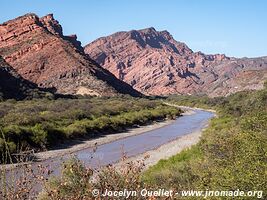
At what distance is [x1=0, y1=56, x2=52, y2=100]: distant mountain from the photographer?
71250 mm

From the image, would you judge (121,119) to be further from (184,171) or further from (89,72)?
(89,72)

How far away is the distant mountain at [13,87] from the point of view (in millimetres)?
71250

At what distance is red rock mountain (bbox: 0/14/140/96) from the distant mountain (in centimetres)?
1945

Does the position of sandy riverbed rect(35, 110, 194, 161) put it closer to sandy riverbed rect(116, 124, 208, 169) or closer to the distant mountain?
sandy riverbed rect(116, 124, 208, 169)

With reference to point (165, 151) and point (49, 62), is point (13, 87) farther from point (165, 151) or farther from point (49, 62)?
point (165, 151)

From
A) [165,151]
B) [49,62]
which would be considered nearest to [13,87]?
[49,62]

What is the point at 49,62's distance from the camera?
106938mm

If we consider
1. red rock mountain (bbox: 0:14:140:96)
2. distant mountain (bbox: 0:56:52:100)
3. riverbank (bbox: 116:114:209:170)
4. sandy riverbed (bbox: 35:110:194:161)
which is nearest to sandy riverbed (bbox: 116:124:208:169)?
riverbank (bbox: 116:114:209:170)

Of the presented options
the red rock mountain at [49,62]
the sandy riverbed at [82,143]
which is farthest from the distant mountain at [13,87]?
the sandy riverbed at [82,143]

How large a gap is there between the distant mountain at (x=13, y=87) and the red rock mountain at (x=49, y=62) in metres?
19.4

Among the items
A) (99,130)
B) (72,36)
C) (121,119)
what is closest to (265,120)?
(99,130)

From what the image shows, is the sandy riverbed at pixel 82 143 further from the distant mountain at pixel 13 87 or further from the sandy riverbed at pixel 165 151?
the distant mountain at pixel 13 87

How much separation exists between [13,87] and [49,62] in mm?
33270

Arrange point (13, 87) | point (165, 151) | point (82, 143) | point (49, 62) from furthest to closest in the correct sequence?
point (49, 62) → point (13, 87) → point (82, 143) → point (165, 151)
